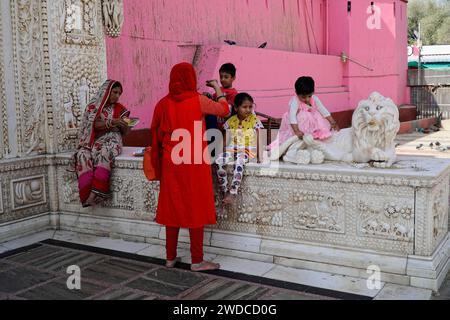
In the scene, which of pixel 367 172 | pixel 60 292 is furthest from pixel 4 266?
pixel 367 172

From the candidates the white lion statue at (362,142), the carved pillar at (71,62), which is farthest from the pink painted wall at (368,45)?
the white lion statue at (362,142)

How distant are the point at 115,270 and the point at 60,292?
1.70 ft

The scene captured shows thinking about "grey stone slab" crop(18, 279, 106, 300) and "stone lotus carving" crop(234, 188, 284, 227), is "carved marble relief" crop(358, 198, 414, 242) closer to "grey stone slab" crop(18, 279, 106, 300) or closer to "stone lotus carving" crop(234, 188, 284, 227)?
"stone lotus carving" crop(234, 188, 284, 227)

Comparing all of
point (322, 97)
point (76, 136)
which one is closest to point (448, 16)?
point (322, 97)

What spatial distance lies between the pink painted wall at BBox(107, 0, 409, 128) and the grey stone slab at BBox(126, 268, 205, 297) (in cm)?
347

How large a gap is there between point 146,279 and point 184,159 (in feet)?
3.05

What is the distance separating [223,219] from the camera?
4.51m

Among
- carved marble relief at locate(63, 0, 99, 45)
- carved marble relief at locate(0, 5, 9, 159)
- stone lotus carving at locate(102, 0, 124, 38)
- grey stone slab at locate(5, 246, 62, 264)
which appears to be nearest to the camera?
grey stone slab at locate(5, 246, 62, 264)

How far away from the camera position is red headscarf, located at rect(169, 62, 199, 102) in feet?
12.7

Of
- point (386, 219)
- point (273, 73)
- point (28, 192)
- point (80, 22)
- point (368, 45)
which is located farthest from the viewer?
point (368, 45)

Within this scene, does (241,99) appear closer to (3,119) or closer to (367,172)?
(367,172)

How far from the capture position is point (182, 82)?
3.91 metres

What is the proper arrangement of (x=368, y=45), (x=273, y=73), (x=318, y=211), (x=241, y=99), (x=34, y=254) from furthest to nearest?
(x=368, y=45)
(x=273, y=73)
(x=34, y=254)
(x=241, y=99)
(x=318, y=211)

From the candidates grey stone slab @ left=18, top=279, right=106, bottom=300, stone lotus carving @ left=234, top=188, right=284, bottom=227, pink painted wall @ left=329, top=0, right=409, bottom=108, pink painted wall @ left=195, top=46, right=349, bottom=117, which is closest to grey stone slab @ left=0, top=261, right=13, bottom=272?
grey stone slab @ left=18, top=279, right=106, bottom=300
